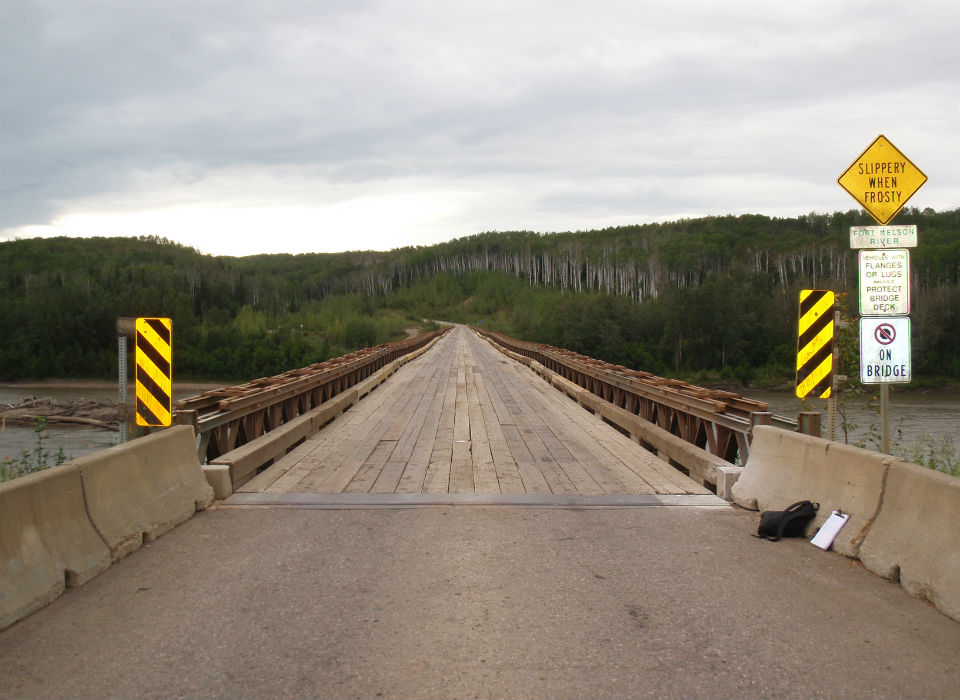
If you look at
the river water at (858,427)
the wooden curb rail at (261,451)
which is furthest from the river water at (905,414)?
the wooden curb rail at (261,451)

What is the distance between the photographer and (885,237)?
19.8 feet

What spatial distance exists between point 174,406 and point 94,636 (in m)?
3.52

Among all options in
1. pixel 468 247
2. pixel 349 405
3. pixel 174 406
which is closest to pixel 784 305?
pixel 349 405

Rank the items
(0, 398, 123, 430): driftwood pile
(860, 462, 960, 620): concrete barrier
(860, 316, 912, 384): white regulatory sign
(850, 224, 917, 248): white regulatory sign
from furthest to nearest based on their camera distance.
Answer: (0, 398, 123, 430): driftwood pile → (850, 224, 917, 248): white regulatory sign → (860, 316, 912, 384): white regulatory sign → (860, 462, 960, 620): concrete barrier

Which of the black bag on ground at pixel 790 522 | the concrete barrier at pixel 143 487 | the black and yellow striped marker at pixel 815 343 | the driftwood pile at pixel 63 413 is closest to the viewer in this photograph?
the concrete barrier at pixel 143 487

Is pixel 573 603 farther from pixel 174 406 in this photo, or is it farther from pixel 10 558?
pixel 174 406

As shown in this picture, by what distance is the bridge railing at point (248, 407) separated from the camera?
7.12 m

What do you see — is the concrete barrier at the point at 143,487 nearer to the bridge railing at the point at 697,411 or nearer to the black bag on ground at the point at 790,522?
the black bag on ground at the point at 790,522

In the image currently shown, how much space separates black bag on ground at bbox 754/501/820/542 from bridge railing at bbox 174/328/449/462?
16.0 feet

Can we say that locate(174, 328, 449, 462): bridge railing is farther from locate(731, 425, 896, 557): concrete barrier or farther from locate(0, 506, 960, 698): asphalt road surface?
locate(731, 425, 896, 557): concrete barrier

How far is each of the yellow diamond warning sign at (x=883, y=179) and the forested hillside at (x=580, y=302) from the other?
59390 mm


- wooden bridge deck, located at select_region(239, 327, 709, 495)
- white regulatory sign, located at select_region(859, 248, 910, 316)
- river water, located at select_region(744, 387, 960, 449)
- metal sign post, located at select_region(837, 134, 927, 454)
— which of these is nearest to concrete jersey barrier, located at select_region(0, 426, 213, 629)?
wooden bridge deck, located at select_region(239, 327, 709, 495)

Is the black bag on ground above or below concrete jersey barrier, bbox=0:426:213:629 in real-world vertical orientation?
below

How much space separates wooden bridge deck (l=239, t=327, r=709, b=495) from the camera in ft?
23.7
